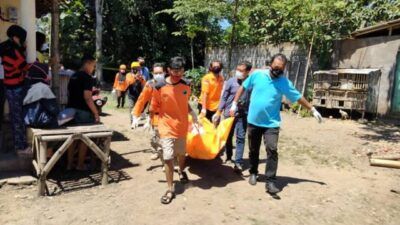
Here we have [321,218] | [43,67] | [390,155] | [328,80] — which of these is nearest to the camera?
[321,218]

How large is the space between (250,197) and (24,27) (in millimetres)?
4387

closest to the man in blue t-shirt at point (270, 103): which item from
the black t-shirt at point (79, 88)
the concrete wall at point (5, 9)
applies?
the black t-shirt at point (79, 88)

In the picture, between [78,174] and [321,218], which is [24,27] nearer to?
[78,174]

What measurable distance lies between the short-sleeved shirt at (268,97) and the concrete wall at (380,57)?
28.5 ft

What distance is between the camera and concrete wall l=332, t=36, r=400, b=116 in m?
13.3

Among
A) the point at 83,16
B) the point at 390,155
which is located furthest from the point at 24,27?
the point at 83,16

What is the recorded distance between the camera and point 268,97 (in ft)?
19.3

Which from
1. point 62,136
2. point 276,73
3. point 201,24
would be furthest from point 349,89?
point 62,136

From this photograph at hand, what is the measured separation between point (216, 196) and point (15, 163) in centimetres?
302

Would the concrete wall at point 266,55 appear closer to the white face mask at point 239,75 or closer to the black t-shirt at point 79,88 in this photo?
the white face mask at point 239,75

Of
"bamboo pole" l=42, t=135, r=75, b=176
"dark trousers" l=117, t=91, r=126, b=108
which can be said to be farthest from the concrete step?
"dark trousers" l=117, t=91, r=126, b=108

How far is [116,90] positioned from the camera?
14711mm

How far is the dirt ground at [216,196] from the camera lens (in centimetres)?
505

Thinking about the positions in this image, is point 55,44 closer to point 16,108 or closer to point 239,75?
point 16,108
